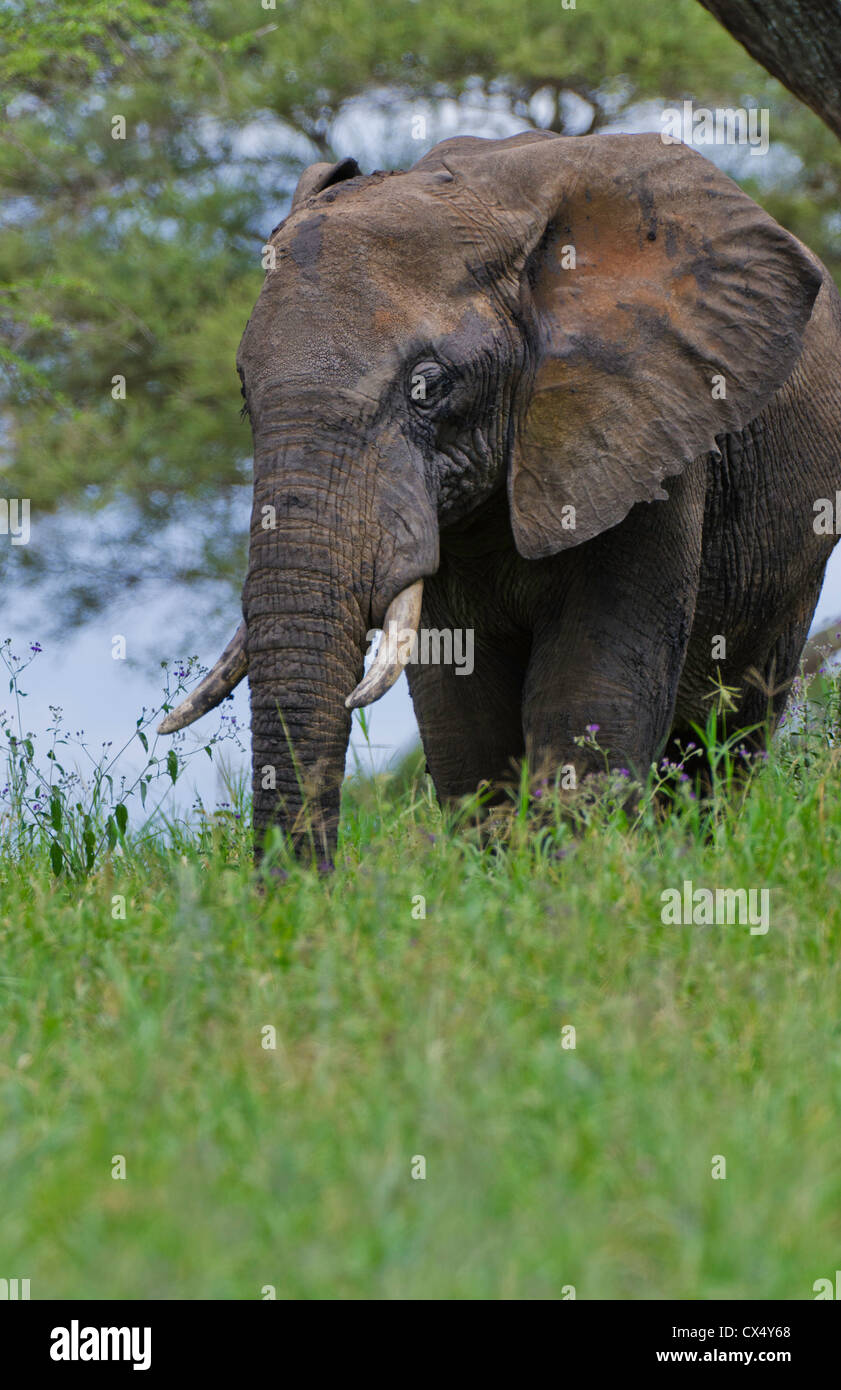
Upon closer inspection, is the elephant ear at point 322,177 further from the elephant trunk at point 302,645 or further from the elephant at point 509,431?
the elephant trunk at point 302,645

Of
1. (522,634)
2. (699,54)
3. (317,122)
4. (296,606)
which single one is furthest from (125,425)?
(296,606)

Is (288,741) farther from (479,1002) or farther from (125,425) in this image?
(125,425)

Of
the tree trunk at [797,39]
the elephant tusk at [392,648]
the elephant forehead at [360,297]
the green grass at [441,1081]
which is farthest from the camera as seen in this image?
the tree trunk at [797,39]

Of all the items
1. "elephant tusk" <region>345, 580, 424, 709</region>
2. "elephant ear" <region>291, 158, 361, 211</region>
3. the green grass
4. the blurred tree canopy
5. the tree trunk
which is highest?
the blurred tree canopy

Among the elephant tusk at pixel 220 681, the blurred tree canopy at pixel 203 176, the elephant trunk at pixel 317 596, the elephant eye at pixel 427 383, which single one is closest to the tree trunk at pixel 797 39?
the elephant eye at pixel 427 383

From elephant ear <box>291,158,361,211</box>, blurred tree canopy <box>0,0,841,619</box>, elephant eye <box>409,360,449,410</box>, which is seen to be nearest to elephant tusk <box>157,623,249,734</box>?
elephant eye <box>409,360,449,410</box>

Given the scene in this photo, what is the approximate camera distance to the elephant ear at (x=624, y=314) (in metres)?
5.10

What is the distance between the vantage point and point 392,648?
4523mm

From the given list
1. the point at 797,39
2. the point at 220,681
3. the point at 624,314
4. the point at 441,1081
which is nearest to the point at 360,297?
the point at 624,314

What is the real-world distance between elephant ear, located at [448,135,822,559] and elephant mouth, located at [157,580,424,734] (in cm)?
60

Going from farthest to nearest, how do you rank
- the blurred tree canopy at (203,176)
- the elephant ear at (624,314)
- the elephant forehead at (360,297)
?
the blurred tree canopy at (203,176) → the elephant ear at (624,314) → the elephant forehead at (360,297)

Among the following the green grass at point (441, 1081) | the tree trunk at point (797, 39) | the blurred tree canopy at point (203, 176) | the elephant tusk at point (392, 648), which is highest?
the blurred tree canopy at point (203, 176)

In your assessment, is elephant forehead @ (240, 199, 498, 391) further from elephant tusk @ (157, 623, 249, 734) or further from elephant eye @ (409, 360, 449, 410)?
elephant tusk @ (157, 623, 249, 734)

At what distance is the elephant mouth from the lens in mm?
4367
